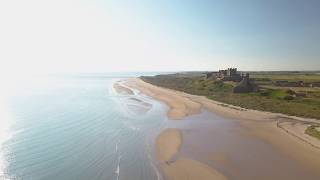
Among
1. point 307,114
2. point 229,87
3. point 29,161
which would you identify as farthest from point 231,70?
point 29,161

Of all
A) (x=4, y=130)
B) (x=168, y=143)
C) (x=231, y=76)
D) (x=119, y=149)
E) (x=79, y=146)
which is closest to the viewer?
(x=119, y=149)

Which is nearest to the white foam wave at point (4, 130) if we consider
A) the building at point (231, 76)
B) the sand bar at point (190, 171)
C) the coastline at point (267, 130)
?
the sand bar at point (190, 171)

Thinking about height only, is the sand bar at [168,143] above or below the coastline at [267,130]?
below

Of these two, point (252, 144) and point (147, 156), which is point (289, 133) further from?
point (147, 156)

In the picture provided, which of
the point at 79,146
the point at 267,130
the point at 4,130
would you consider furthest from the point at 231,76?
the point at 79,146

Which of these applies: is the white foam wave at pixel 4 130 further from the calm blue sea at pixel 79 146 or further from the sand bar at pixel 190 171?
the sand bar at pixel 190 171

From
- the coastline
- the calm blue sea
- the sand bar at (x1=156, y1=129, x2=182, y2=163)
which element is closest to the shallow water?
the calm blue sea

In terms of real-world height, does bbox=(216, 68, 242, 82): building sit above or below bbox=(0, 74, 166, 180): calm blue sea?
above

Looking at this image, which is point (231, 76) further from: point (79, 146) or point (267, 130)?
point (79, 146)

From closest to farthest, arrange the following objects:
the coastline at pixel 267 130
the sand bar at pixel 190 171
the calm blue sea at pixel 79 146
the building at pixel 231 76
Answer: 1. the sand bar at pixel 190 171
2. the calm blue sea at pixel 79 146
3. the coastline at pixel 267 130
4. the building at pixel 231 76

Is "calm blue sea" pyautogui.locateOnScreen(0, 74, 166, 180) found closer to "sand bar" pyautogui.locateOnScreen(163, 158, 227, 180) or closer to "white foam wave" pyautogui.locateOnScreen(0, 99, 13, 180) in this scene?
"white foam wave" pyautogui.locateOnScreen(0, 99, 13, 180)

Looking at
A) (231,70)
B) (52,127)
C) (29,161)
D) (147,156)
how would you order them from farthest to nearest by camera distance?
1. (231,70)
2. (52,127)
3. (147,156)
4. (29,161)
